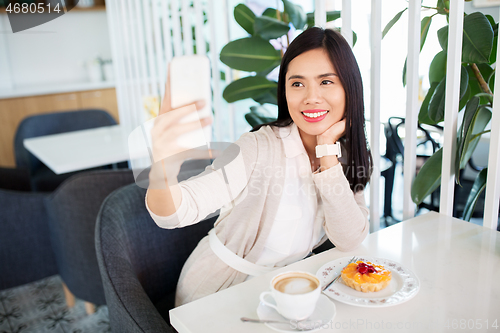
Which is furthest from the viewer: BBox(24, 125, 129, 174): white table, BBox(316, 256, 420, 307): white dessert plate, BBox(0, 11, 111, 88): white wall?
BBox(0, 11, 111, 88): white wall

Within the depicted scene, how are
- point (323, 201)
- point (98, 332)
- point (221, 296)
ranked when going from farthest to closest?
point (98, 332) → point (323, 201) → point (221, 296)

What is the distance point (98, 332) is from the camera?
175 cm

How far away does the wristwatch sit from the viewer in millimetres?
1002

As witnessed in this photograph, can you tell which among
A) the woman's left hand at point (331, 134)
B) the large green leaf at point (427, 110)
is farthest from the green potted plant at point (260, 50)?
the woman's left hand at point (331, 134)

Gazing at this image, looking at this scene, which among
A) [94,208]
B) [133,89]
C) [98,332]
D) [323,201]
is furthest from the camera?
[133,89]

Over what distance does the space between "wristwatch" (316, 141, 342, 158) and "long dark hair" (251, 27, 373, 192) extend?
62 mm

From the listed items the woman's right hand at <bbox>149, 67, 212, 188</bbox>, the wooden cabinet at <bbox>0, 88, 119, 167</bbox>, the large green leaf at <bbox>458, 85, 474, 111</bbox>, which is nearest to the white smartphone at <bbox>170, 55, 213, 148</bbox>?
the woman's right hand at <bbox>149, 67, 212, 188</bbox>

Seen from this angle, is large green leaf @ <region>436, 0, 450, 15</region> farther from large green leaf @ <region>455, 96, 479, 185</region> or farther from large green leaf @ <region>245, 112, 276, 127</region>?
large green leaf @ <region>245, 112, 276, 127</region>

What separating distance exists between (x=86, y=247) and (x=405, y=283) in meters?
1.25

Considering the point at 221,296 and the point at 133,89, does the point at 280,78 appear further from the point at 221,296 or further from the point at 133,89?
the point at 133,89

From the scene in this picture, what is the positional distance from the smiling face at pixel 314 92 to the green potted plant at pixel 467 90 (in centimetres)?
35

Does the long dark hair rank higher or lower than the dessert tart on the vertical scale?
higher

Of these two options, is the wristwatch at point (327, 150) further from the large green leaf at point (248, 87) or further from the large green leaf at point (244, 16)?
the large green leaf at point (244, 16)

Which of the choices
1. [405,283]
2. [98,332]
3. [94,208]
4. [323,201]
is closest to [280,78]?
[323,201]
